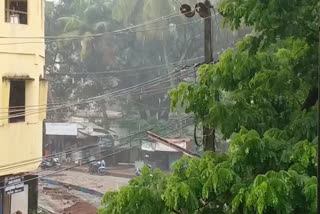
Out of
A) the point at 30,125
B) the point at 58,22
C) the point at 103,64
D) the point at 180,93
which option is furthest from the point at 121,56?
the point at 180,93

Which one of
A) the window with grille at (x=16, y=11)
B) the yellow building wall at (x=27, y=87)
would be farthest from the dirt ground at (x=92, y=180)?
the window with grille at (x=16, y=11)

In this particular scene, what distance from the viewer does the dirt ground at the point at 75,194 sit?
49.0 feet

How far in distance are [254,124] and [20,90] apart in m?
7.23

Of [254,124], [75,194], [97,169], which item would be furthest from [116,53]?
[254,124]

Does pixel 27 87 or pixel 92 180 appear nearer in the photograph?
pixel 27 87

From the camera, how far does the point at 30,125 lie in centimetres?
926

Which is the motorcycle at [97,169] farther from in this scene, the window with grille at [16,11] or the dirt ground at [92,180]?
the window with grille at [16,11]

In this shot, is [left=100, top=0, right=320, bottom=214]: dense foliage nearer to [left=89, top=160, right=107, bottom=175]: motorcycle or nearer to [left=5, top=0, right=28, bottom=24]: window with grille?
[left=5, top=0, right=28, bottom=24]: window with grille

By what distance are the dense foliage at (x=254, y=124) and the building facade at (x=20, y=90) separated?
20.3ft

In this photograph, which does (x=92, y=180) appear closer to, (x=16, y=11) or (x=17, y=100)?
(x=17, y=100)

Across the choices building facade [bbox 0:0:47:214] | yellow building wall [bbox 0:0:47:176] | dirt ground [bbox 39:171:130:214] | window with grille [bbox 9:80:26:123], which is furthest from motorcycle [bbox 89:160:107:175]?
window with grille [bbox 9:80:26:123]

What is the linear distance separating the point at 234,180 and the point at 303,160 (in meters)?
0.36

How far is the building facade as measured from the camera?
28.7 ft

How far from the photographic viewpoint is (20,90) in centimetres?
943
